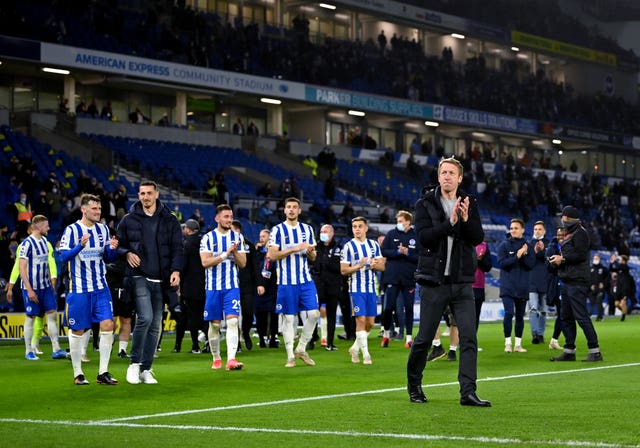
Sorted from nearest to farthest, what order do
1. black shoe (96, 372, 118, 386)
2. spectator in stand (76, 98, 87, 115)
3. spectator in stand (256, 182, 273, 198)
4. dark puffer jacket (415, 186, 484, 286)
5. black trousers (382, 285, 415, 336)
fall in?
dark puffer jacket (415, 186, 484, 286), black shoe (96, 372, 118, 386), black trousers (382, 285, 415, 336), spectator in stand (256, 182, 273, 198), spectator in stand (76, 98, 87, 115)

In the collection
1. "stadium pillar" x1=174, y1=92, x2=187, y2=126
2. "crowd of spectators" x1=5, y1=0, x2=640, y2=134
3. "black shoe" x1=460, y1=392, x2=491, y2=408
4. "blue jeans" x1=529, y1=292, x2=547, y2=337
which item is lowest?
"black shoe" x1=460, y1=392, x2=491, y2=408

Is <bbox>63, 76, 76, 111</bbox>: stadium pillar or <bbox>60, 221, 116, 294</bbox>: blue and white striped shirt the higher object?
<bbox>63, 76, 76, 111</bbox>: stadium pillar

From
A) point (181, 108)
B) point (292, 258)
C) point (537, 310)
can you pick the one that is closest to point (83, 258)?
point (292, 258)

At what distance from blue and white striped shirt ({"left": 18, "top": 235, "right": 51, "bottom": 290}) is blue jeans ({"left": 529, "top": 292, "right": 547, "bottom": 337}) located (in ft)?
28.4

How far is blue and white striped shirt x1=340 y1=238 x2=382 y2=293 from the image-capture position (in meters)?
17.7

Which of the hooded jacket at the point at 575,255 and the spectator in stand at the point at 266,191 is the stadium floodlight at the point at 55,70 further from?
the hooded jacket at the point at 575,255

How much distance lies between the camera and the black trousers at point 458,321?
1072 cm

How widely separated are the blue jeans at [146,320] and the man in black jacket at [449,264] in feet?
12.5

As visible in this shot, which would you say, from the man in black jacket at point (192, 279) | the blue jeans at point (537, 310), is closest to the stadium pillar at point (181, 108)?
the blue jeans at point (537, 310)

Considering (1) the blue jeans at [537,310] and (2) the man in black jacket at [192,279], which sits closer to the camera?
(2) the man in black jacket at [192,279]

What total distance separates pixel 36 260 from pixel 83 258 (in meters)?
4.78

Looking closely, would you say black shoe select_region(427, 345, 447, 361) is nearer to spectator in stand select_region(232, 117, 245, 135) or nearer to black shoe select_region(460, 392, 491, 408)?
black shoe select_region(460, 392, 491, 408)

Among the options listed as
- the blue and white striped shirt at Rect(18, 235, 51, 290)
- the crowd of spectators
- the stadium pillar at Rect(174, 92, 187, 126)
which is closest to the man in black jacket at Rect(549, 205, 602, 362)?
the blue and white striped shirt at Rect(18, 235, 51, 290)

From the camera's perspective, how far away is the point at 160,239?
13.5 metres
